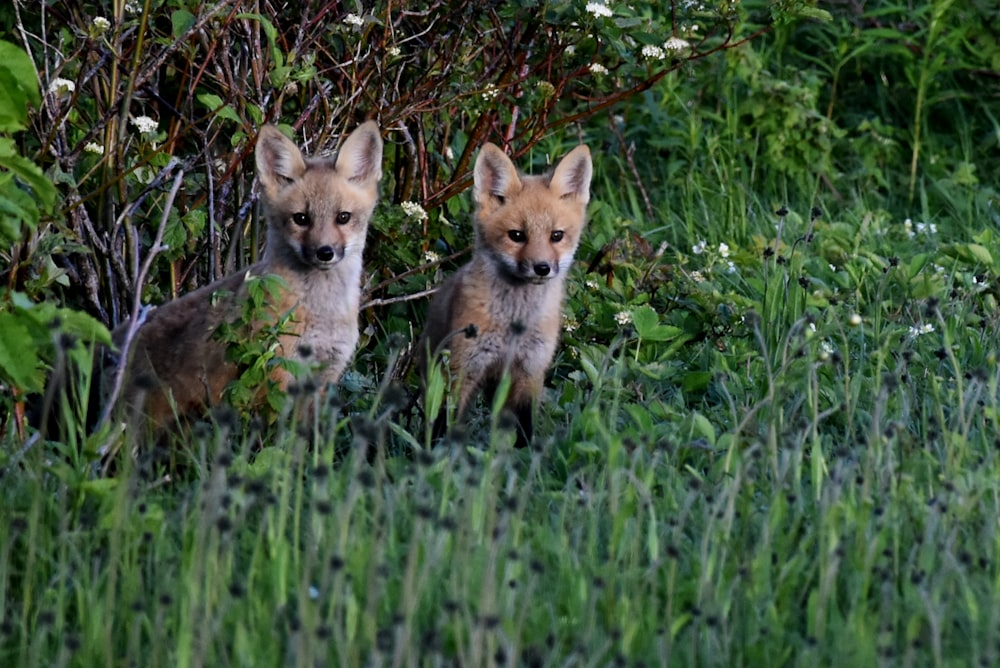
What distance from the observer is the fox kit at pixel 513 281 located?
5715mm

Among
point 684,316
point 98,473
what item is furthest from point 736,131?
point 98,473

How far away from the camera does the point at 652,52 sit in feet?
19.8

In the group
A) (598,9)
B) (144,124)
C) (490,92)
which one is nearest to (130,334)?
(144,124)

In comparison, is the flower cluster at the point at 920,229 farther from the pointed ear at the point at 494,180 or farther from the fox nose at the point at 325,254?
the fox nose at the point at 325,254

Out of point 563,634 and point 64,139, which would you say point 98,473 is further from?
point 563,634

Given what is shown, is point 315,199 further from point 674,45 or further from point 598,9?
point 674,45

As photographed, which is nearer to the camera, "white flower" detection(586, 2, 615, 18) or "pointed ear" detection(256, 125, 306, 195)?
"pointed ear" detection(256, 125, 306, 195)

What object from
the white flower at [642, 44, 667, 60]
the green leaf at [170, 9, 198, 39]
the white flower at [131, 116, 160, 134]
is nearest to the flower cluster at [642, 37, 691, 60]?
the white flower at [642, 44, 667, 60]

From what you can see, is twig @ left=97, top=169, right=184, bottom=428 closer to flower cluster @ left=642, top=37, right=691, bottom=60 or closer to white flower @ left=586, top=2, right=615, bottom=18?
white flower @ left=586, top=2, right=615, bottom=18

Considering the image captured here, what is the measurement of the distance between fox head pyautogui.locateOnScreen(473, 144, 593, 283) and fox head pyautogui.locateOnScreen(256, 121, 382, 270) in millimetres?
474

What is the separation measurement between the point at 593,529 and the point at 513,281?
7.11 feet

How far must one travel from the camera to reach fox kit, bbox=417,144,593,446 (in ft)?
18.7

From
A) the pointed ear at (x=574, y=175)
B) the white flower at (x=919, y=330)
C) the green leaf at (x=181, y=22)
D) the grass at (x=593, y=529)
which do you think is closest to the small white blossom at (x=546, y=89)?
the pointed ear at (x=574, y=175)

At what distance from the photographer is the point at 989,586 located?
3537 mm
